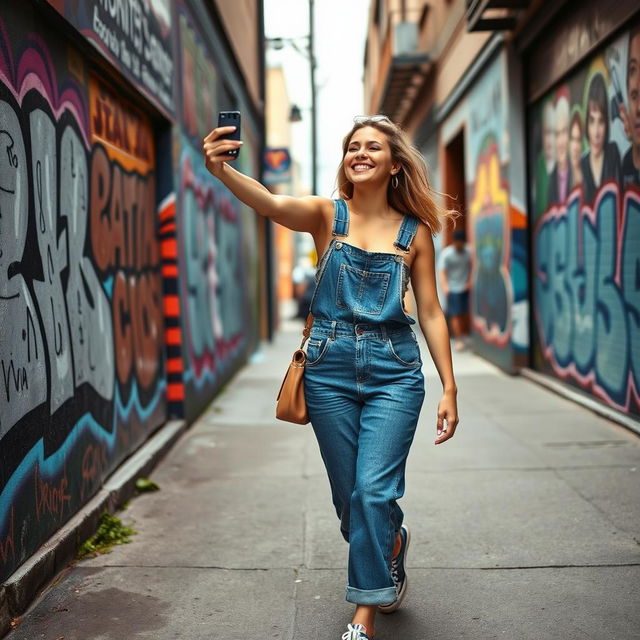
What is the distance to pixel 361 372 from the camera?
3.23 m

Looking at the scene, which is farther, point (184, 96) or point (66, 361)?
point (184, 96)

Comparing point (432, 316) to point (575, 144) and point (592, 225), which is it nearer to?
point (592, 225)

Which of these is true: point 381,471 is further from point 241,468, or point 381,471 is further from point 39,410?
point 241,468

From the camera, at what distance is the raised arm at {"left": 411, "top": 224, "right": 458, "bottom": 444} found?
3416mm

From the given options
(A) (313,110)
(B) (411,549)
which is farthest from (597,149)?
(A) (313,110)

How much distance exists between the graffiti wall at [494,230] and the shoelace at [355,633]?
770 centimetres

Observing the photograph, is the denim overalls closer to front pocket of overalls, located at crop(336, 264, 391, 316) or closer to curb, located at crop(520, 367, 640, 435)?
front pocket of overalls, located at crop(336, 264, 391, 316)

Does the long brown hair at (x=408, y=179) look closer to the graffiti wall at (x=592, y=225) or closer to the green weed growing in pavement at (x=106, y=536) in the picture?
the green weed growing in pavement at (x=106, y=536)

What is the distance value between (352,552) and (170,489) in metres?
2.76

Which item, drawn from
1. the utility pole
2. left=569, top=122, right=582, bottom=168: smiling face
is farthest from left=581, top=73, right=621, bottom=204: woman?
the utility pole

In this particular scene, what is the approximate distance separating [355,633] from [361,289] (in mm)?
1257

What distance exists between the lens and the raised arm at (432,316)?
3.42 meters

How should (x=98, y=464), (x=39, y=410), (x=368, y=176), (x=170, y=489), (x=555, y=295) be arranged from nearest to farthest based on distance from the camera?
(x=368, y=176)
(x=39, y=410)
(x=98, y=464)
(x=170, y=489)
(x=555, y=295)

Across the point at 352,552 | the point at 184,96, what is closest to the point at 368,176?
the point at 352,552
